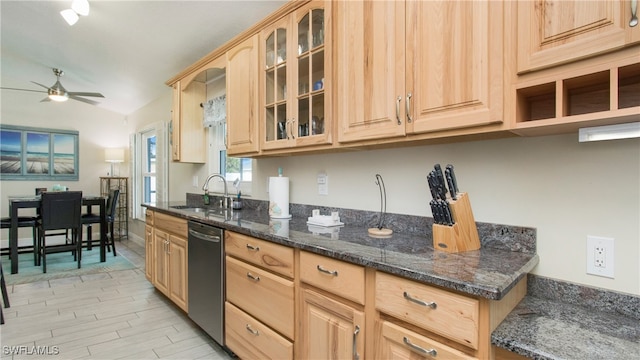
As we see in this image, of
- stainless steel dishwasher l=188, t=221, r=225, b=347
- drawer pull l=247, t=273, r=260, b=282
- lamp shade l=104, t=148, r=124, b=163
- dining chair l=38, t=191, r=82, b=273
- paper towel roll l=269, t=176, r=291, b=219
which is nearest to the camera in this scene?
drawer pull l=247, t=273, r=260, b=282

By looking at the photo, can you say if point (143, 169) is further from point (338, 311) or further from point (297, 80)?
point (338, 311)

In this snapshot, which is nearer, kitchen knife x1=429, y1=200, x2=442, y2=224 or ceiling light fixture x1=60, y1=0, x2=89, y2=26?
kitchen knife x1=429, y1=200, x2=442, y2=224

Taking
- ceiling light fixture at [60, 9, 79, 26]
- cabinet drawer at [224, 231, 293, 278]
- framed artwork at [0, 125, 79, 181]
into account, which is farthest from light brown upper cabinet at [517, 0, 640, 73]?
framed artwork at [0, 125, 79, 181]

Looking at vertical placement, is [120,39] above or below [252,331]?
above

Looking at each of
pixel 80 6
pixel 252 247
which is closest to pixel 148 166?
pixel 80 6

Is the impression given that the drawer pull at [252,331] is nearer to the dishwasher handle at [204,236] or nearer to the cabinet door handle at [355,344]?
the dishwasher handle at [204,236]

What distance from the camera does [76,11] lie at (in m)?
2.87

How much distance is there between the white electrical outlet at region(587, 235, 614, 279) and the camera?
1.12 m

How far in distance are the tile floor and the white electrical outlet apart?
206 centimetres

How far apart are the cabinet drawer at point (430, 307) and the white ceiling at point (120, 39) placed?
2127mm

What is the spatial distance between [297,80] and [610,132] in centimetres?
149

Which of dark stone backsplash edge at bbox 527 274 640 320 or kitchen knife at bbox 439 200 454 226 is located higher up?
kitchen knife at bbox 439 200 454 226

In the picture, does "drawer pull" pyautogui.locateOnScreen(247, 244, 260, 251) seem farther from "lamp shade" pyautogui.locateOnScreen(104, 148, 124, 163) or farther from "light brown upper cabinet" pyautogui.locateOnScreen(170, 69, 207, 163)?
"lamp shade" pyautogui.locateOnScreen(104, 148, 124, 163)

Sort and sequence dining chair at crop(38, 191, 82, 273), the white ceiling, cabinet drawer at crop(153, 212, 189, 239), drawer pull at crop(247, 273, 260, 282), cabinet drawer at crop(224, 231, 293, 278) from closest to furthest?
cabinet drawer at crop(224, 231, 293, 278) → drawer pull at crop(247, 273, 260, 282) → cabinet drawer at crop(153, 212, 189, 239) → the white ceiling → dining chair at crop(38, 191, 82, 273)
